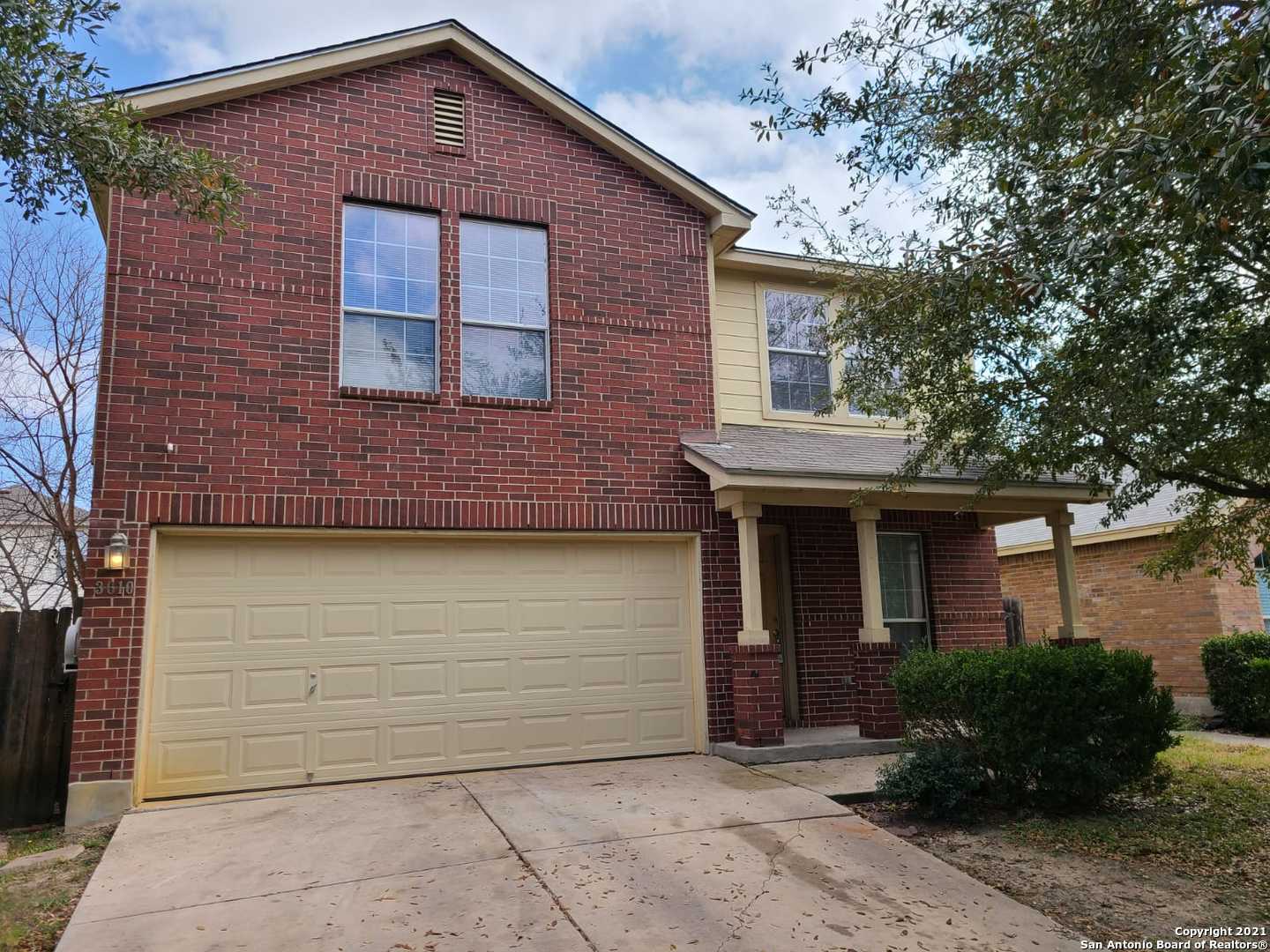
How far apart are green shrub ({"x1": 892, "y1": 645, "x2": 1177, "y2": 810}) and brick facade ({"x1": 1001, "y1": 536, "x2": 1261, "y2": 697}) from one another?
23.8 feet

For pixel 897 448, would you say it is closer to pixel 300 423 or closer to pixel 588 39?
pixel 300 423

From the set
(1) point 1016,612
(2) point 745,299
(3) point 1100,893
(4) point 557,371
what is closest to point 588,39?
(2) point 745,299

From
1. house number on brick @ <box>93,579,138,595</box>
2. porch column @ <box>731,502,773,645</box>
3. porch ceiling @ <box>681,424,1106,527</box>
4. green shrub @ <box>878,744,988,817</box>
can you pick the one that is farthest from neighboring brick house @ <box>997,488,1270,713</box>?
house number on brick @ <box>93,579,138,595</box>

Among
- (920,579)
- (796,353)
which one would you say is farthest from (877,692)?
(796,353)

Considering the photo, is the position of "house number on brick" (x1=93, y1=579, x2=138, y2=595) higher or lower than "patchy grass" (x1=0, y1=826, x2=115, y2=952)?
higher

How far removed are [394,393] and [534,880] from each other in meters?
4.91

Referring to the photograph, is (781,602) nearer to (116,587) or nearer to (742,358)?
(742,358)

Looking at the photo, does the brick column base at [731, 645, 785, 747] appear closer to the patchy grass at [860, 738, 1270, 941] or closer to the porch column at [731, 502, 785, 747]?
the porch column at [731, 502, 785, 747]

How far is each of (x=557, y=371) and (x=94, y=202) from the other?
4.50 m

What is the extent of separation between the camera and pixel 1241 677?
12.0 meters

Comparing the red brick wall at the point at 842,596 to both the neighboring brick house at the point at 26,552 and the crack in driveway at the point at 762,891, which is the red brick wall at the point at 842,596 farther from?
the neighboring brick house at the point at 26,552

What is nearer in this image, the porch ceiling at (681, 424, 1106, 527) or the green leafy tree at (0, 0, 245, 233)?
the green leafy tree at (0, 0, 245, 233)

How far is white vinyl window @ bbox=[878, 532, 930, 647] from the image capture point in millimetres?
10875

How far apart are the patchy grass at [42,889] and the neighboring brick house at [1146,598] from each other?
1280 centimetres
